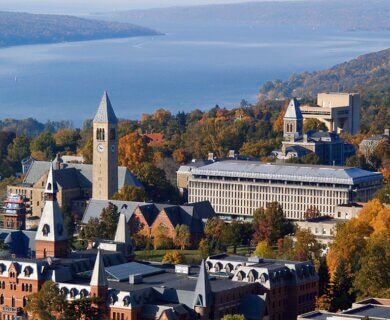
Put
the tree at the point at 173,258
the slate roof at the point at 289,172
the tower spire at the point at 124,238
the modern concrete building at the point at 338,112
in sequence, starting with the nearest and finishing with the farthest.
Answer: the tower spire at the point at 124,238 < the tree at the point at 173,258 < the slate roof at the point at 289,172 < the modern concrete building at the point at 338,112

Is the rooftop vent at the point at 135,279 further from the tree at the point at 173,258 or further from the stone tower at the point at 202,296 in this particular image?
the tree at the point at 173,258

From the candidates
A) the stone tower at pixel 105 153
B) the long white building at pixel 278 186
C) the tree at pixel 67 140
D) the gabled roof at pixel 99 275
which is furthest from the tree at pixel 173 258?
the tree at pixel 67 140

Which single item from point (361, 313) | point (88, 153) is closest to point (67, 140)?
point (88, 153)

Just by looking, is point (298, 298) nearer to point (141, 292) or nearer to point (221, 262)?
point (221, 262)

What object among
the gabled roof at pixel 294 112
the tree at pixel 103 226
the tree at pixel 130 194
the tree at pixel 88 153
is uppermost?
the gabled roof at pixel 294 112

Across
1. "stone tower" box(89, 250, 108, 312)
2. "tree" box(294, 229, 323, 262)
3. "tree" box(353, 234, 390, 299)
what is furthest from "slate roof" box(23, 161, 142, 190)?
"stone tower" box(89, 250, 108, 312)
